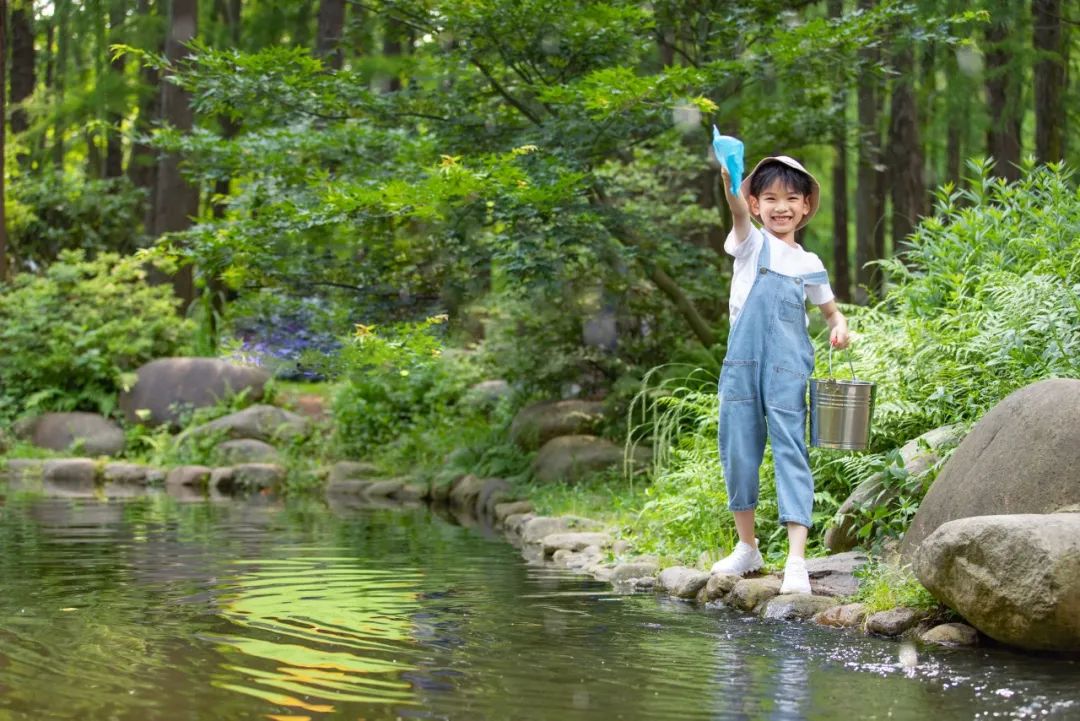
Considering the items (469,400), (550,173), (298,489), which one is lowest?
(298,489)

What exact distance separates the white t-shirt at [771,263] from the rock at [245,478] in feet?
28.5

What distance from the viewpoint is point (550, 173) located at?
9383mm

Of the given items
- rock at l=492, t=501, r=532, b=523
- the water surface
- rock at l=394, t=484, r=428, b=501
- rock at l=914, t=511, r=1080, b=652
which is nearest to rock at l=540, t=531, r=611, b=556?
the water surface

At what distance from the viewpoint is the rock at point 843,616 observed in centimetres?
500

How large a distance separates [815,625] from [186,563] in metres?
3.42

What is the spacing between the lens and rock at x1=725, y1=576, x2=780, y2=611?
5.47m

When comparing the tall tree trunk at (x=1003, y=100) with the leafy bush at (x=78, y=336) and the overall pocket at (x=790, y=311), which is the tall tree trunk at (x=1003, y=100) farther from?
the leafy bush at (x=78, y=336)

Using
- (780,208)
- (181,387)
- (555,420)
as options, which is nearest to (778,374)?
(780,208)

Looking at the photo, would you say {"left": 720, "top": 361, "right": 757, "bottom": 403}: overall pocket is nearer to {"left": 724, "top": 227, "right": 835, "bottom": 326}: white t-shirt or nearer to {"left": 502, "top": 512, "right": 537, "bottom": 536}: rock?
{"left": 724, "top": 227, "right": 835, "bottom": 326}: white t-shirt

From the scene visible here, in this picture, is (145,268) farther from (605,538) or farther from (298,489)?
(605,538)

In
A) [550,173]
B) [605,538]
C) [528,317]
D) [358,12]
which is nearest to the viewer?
[605,538]

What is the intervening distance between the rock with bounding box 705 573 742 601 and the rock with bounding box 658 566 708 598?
120mm

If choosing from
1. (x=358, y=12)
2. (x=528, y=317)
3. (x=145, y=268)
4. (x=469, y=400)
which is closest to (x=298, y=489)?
(x=469, y=400)

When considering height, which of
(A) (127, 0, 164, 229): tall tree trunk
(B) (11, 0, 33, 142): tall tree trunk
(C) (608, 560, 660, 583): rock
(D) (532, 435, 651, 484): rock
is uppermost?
(B) (11, 0, 33, 142): tall tree trunk
